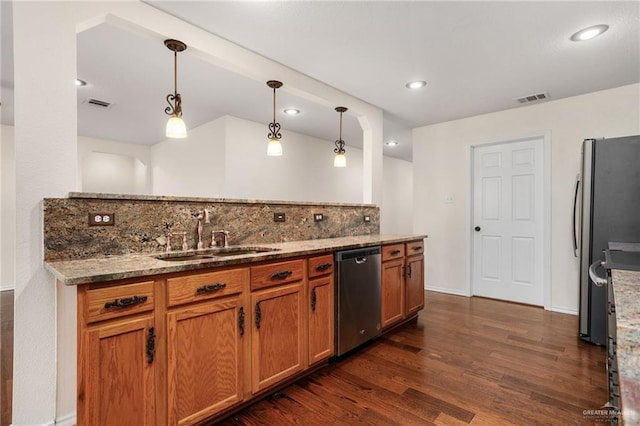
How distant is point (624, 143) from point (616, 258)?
1.50m

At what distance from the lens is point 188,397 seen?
61.7 inches

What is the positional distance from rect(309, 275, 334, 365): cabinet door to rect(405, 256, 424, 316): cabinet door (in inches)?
46.2

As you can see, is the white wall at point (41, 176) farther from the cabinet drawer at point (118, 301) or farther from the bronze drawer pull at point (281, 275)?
the bronze drawer pull at point (281, 275)

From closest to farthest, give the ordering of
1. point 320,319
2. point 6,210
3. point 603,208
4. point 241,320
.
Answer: point 241,320 → point 320,319 → point 603,208 → point 6,210

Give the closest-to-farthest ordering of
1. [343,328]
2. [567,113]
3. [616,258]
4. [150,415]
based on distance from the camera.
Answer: [150,415]
[616,258]
[343,328]
[567,113]

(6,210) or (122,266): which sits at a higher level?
(6,210)

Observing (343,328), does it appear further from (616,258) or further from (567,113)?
(567,113)

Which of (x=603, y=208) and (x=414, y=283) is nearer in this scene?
(x=603, y=208)

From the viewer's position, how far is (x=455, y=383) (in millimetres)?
2158

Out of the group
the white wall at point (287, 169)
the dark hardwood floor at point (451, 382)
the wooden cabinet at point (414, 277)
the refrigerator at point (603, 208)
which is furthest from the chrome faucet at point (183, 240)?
the refrigerator at point (603, 208)

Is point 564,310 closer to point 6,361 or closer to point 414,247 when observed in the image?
point 414,247

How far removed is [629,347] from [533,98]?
3.74 metres

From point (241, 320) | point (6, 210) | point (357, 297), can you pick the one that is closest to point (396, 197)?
point (357, 297)

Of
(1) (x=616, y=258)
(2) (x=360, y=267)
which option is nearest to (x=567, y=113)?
(1) (x=616, y=258)
